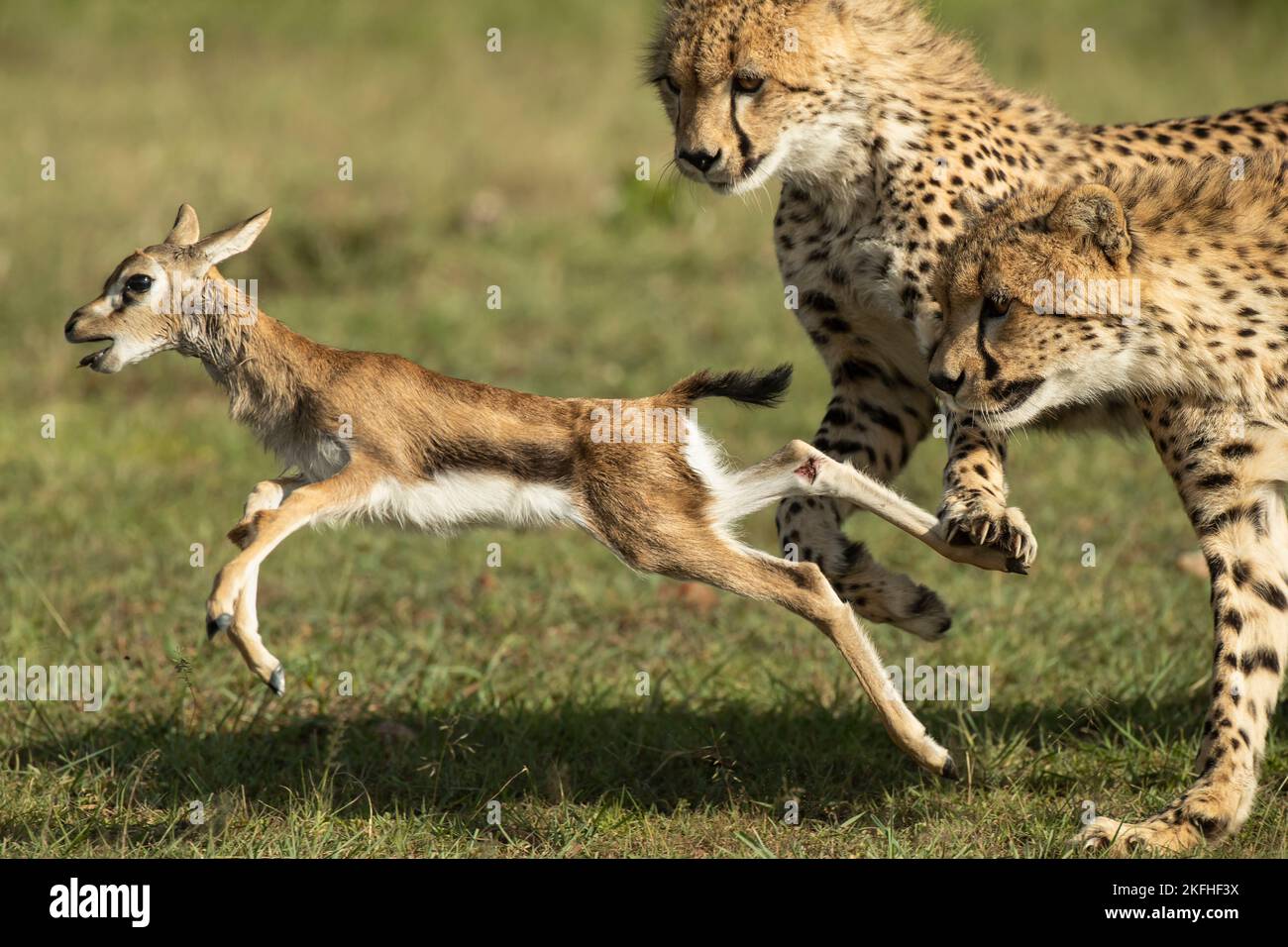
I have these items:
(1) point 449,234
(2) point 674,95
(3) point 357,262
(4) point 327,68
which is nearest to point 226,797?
(2) point 674,95

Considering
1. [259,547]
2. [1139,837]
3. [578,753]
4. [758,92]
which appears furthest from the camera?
[578,753]

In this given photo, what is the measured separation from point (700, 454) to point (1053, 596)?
2.37 metres

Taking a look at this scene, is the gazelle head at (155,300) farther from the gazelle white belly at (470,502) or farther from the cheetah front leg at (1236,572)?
the cheetah front leg at (1236,572)

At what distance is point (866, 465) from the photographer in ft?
15.4

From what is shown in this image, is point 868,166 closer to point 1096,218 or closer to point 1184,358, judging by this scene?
point 1096,218

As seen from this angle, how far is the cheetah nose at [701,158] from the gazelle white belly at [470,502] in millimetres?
952

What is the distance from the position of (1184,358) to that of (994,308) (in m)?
0.46

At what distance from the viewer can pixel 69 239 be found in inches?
401

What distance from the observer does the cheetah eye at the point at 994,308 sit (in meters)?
4.10

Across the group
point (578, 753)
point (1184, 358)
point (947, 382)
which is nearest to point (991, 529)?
point (947, 382)

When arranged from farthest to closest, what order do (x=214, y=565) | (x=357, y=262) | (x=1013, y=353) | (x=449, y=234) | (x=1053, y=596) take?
(x=449, y=234) < (x=357, y=262) < (x=214, y=565) < (x=1053, y=596) < (x=1013, y=353)

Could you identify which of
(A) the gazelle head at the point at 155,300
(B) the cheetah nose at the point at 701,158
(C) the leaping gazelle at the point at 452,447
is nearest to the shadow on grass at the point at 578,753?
(C) the leaping gazelle at the point at 452,447

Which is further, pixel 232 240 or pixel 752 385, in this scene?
pixel 752 385

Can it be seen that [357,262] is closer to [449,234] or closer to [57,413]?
[449,234]
